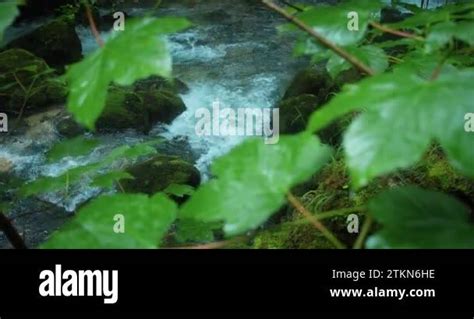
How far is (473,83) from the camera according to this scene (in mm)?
435

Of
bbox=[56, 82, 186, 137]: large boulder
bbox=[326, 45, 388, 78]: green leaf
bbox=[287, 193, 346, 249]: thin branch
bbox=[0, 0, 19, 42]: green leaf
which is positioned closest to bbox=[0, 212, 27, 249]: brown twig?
bbox=[0, 0, 19, 42]: green leaf

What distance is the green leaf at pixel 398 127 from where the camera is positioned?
382 mm

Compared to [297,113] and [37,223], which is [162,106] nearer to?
[297,113]

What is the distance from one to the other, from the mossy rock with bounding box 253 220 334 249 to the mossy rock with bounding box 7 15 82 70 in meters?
3.72

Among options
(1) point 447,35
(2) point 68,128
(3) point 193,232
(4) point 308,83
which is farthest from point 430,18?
(2) point 68,128

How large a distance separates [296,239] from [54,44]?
4.10m

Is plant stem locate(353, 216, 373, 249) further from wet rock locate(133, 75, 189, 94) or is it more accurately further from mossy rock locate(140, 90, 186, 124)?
wet rock locate(133, 75, 189, 94)

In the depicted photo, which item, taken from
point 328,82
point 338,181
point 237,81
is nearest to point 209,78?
point 237,81

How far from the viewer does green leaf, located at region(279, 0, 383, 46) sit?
0.59m

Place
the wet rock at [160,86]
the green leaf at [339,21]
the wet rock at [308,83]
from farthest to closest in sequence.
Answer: the wet rock at [160,86] < the wet rock at [308,83] < the green leaf at [339,21]

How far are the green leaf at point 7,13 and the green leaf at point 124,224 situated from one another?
224mm

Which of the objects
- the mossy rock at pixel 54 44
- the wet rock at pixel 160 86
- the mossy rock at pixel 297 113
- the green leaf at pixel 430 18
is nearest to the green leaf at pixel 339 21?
the green leaf at pixel 430 18
